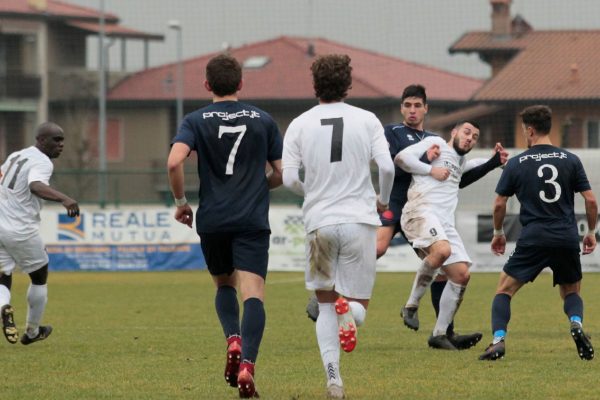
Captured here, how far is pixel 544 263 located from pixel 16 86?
36536 mm

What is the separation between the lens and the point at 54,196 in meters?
10.5

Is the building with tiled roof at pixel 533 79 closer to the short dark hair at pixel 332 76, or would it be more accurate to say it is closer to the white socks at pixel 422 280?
the white socks at pixel 422 280

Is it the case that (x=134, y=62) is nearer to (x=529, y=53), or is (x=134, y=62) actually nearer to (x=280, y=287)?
(x=529, y=53)

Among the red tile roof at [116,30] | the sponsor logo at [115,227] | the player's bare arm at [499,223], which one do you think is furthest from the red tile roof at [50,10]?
the player's bare arm at [499,223]

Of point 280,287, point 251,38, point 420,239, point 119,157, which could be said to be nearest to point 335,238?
point 420,239

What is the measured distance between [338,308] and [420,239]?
3473 mm

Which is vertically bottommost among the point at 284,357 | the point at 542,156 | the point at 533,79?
the point at 533,79

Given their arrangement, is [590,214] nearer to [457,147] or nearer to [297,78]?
[457,147]

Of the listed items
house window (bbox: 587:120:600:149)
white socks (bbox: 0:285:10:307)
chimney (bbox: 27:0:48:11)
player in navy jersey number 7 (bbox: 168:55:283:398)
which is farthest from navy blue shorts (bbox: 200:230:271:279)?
chimney (bbox: 27:0:48:11)

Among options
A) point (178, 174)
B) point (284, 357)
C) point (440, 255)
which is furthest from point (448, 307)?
point (178, 174)

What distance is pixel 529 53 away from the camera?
3744 centimetres

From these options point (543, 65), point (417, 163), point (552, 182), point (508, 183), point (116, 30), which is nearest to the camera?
point (552, 182)

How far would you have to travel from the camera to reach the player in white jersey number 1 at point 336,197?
768cm

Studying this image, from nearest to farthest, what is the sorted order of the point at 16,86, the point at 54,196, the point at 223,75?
the point at 223,75, the point at 54,196, the point at 16,86
